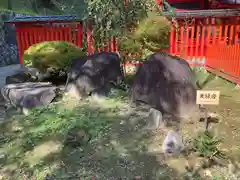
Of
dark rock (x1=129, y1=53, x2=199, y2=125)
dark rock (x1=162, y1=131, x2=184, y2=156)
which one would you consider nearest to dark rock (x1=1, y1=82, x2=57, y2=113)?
dark rock (x1=129, y1=53, x2=199, y2=125)

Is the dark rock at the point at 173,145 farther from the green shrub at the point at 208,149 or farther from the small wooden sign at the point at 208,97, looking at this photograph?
the small wooden sign at the point at 208,97

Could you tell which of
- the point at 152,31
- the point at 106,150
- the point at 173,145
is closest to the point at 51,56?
the point at 152,31

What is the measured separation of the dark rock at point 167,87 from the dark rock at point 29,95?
1875 mm

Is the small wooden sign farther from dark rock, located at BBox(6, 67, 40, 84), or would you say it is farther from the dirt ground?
dark rock, located at BBox(6, 67, 40, 84)

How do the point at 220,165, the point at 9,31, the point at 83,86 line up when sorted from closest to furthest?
1. the point at 220,165
2. the point at 83,86
3. the point at 9,31

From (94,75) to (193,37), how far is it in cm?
439

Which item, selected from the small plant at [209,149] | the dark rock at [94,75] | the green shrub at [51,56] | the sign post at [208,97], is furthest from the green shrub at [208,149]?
the green shrub at [51,56]

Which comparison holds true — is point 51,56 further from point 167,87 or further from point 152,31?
point 167,87

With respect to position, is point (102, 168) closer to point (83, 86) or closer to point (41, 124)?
point (41, 124)

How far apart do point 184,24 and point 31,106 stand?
5923mm

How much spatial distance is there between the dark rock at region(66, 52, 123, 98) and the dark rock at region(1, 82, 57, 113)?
0.55m

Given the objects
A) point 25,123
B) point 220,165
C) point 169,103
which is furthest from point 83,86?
point 220,165

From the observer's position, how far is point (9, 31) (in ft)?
49.5

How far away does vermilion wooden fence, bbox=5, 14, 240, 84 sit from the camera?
→ 772 cm
